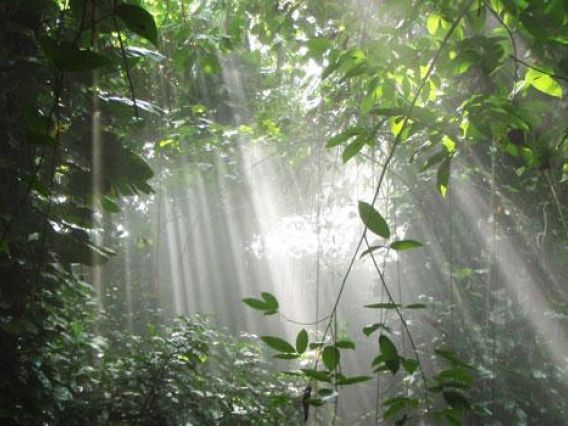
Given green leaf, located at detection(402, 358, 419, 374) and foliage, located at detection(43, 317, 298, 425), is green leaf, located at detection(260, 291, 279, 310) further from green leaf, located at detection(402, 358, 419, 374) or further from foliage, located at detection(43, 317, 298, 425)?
foliage, located at detection(43, 317, 298, 425)

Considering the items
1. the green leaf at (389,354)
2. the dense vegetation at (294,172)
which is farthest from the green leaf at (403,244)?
the green leaf at (389,354)

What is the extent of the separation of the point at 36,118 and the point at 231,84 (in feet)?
13.4

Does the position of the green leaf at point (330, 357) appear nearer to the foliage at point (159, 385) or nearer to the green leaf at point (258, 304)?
the green leaf at point (258, 304)

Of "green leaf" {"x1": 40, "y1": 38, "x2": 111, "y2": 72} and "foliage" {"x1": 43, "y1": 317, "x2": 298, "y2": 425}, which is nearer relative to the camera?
"green leaf" {"x1": 40, "y1": 38, "x2": 111, "y2": 72}

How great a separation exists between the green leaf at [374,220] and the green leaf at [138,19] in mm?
316

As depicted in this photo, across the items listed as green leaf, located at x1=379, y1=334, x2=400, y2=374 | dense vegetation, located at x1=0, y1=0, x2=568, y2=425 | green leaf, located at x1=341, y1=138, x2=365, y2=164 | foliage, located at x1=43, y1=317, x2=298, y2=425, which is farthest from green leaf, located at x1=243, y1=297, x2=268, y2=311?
foliage, located at x1=43, y1=317, x2=298, y2=425

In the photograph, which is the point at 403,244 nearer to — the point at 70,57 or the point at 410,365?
the point at 410,365

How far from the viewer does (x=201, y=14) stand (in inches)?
80.8

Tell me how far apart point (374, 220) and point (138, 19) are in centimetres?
36

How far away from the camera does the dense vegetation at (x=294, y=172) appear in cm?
79

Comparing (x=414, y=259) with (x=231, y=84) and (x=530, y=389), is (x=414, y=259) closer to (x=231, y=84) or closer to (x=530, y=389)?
(x=530, y=389)

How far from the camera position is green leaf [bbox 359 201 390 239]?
66cm

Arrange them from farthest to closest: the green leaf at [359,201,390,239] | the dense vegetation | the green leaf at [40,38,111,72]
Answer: the dense vegetation, the green leaf at [359,201,390,239], the green leaf at [40,38,111,72]

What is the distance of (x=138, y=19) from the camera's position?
52cm
